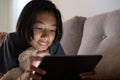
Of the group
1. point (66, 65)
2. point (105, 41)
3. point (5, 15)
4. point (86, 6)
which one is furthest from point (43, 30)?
point (5, 15)

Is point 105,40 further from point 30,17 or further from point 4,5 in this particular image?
point 4,5

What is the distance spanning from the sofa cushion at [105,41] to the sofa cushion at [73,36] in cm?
8

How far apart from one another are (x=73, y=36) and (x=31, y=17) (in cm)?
74

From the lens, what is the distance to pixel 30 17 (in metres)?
0.86

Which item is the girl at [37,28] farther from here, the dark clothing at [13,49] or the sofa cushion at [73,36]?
the sofa cushion at [73,36]

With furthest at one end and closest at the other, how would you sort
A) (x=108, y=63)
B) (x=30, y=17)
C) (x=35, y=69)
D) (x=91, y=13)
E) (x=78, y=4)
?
(x=78, y=4) < (x=91, y=13) < (x=108, y=63) < (x=30, y=17) < (x=35, y=69)

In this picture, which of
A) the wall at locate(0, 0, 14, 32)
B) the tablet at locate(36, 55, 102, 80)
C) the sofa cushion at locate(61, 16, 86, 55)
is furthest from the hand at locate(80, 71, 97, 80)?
the wall at locate(0, 0, 14, 32)

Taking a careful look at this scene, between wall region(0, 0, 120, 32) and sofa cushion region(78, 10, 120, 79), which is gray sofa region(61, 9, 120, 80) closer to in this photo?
sofa cushion region(78, 10, 120, 79)

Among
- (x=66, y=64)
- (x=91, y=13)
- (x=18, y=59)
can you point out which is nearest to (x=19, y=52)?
(x=18, y=59)

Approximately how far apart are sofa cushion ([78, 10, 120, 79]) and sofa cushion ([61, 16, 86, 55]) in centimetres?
8

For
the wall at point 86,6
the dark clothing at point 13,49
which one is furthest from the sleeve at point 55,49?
the wall at point 86,6

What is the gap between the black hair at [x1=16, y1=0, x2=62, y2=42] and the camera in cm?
86

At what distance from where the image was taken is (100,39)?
1328mm

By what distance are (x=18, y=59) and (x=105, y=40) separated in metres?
0.51
